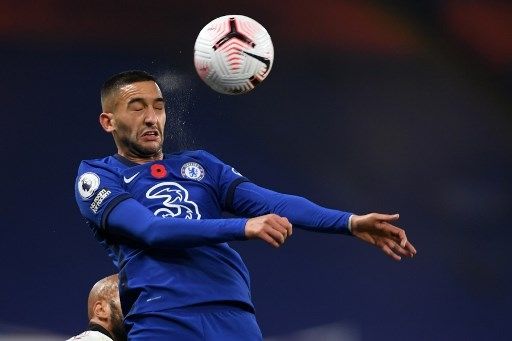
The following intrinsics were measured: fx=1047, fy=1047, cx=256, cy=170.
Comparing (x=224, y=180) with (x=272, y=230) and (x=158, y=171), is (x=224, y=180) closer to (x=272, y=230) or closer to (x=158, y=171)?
(x=158, y=171)

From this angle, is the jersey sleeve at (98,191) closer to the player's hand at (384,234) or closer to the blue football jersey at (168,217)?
the blue football jersey at (168,217)

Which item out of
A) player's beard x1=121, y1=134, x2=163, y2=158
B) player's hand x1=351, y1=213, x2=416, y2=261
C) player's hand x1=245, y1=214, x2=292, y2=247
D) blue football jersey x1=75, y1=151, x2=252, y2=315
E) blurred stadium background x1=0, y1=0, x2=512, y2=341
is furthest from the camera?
blurred stadium background x1=0, y1=0, x2=512, y2=341

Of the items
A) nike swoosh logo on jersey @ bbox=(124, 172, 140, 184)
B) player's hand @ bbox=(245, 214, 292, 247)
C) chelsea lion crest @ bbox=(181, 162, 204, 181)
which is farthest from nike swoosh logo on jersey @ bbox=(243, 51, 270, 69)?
player's hand @ bbox=(245, 214, 292, 247)

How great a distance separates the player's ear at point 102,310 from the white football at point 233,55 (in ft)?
4.17

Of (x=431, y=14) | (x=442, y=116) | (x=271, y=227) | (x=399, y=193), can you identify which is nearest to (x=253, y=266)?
(x=399, y=193)

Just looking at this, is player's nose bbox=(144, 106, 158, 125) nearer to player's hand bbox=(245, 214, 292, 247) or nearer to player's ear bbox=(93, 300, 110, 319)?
player's hand bbox=(245, 214, 292, 247)

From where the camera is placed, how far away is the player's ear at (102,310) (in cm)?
471

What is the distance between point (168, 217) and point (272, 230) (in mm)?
499

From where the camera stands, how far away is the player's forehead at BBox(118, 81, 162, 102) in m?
3.83

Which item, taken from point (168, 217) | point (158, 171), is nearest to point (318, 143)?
point (158, 171)

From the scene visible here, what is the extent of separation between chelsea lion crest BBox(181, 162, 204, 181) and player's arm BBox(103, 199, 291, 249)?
0.28m

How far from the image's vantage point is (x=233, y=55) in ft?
13.0

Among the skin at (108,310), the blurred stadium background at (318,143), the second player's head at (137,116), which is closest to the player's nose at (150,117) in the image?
the second player's head at (137,116)

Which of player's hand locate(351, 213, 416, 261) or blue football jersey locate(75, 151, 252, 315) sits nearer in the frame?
player's hand locate(351, 213, 416, 261)
